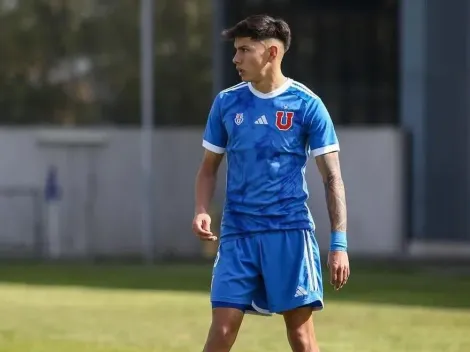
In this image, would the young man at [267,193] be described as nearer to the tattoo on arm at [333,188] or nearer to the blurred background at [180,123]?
the tattoo on arm at [333,188]

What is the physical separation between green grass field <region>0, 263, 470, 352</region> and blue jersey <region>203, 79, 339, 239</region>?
3.70m

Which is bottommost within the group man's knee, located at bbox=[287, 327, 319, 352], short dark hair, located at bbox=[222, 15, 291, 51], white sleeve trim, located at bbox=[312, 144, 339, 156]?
man's knee, located at bbox=[287, 327, 319, 352]

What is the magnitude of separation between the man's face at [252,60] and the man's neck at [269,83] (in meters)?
0.05

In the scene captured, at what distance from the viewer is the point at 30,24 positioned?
85.8 ft

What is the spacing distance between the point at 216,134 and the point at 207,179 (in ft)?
0.80

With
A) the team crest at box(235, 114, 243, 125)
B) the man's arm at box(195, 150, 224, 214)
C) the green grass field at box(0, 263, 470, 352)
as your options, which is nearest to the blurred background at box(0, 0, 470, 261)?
the green grass field at box(0, 263, 470, 352)

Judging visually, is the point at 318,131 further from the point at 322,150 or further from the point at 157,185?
the point at 157,185

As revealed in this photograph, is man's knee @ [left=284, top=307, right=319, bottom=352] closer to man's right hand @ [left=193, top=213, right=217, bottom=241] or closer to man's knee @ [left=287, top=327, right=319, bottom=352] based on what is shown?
man's knee @ [left=287, top=327, right=319, bottom=352]

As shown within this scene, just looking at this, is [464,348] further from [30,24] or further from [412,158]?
[30,24]

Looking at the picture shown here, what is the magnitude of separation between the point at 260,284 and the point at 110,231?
Answer: 1783 centimetres

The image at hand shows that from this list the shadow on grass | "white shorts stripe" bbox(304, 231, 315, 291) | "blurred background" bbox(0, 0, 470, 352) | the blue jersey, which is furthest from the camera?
"blurred background" bbox(0, 0, 470, 352)

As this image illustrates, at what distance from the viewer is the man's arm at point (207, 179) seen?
768 centimetres

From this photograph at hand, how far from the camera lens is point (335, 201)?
300 inches

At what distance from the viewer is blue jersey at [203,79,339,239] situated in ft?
24.8
